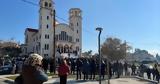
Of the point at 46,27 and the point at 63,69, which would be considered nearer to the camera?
the point at 63,69

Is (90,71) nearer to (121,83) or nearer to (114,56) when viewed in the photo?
(121,83)

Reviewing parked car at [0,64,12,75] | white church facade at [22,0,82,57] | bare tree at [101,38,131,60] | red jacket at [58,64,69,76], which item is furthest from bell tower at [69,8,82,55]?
red jacket at [58,64,69,76]

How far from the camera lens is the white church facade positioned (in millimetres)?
101750

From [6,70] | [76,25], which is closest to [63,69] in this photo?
[6,70]

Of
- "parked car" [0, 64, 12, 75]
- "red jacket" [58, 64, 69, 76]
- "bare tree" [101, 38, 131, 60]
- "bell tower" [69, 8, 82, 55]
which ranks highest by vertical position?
"bell tower" [69, 8, 82, 55]

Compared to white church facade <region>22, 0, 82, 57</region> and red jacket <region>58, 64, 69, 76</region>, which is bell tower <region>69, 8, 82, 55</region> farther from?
red jacket <region>58, 64, 69, 76</region>

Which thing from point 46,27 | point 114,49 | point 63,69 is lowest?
point 63,69

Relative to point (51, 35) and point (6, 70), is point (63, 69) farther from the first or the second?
point (51, 35)

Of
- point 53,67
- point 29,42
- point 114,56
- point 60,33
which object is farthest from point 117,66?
point 29,42

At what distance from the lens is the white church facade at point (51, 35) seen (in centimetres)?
10175

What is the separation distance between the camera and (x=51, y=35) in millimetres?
104250

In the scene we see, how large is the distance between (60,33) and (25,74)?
101 meters

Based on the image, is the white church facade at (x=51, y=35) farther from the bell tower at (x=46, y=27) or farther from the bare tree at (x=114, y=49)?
the bare tree at (x=114, y=49)

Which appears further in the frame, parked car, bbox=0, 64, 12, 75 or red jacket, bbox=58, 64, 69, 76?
parked car, bbox=0, 64, 12, 75
